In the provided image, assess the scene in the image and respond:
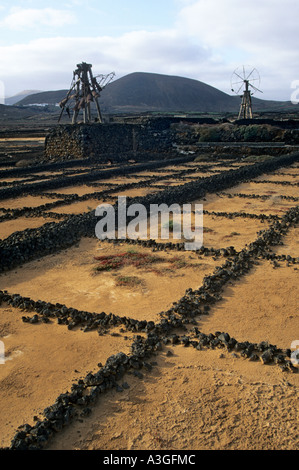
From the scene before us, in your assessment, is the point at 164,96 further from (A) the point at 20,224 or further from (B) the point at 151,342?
(B) the point at 151,342

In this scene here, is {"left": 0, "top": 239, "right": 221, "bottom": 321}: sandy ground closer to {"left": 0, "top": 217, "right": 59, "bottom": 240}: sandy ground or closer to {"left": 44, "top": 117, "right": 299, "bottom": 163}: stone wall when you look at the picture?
{"left": 0, "top": 217, "right": 59, "bottom": 240}: sandy ground

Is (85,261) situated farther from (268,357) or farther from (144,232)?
(268,357)

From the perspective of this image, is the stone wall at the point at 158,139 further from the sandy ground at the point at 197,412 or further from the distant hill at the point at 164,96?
the distant hill at the point at 164,96

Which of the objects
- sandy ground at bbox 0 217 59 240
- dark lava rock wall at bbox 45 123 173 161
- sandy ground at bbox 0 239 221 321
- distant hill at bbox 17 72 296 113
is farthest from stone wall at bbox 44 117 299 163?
distant hill at bbox 17 72 296 113

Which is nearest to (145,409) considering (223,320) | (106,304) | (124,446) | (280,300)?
(124,446)

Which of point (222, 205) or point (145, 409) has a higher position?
point (222, 205)

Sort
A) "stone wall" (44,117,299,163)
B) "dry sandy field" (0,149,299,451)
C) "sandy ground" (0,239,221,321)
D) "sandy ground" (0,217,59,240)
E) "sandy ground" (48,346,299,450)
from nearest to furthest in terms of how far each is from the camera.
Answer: "sandy ground" (48,346,299,450), "dry sandy field" (0,149,299,451), "sandy ground" (0,239,221,321), "sandy ground" (0,217,59,240), "stone wall" (44,117,299,163)

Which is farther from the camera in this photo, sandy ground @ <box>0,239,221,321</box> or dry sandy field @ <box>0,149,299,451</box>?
sandy ground @ <box>0,239,221,321</box>

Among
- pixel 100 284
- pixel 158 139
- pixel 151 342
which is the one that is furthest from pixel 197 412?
pixel 158 139
